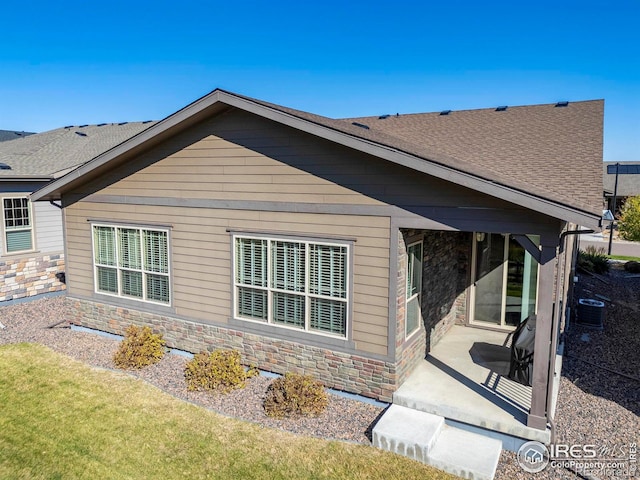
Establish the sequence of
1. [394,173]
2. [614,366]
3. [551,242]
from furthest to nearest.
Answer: [614,366] → [394,173] → [551,242]

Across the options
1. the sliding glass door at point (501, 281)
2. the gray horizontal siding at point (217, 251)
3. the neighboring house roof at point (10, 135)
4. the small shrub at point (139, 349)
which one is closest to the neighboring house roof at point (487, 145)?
the gray horizontal siding at point (217, 251)

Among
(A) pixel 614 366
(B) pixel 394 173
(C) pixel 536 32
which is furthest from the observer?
(C) pixel 536 32

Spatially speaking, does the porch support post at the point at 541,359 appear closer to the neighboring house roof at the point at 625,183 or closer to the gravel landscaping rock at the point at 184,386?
the gravel landscaping rock at the point at 184,386

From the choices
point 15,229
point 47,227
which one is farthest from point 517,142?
point 15,229

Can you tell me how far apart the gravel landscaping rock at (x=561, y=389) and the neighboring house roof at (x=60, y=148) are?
4.49 meters

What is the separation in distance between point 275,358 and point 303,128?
13.0 feet

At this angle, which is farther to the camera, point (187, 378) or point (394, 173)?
point (187, 378)

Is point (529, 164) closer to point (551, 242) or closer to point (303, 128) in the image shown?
point (551, 242)

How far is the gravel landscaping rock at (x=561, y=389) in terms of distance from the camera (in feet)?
20.3

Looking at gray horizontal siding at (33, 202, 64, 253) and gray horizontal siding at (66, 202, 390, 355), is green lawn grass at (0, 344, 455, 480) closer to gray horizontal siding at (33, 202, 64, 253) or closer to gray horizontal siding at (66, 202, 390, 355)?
gray horizontal siding at (66, 202, 390, 355)

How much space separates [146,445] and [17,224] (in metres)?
10.2

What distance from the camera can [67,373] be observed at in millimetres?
8188

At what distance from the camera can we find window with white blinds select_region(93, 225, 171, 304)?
9154mm

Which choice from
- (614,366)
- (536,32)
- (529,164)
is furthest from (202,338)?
(536,32)
